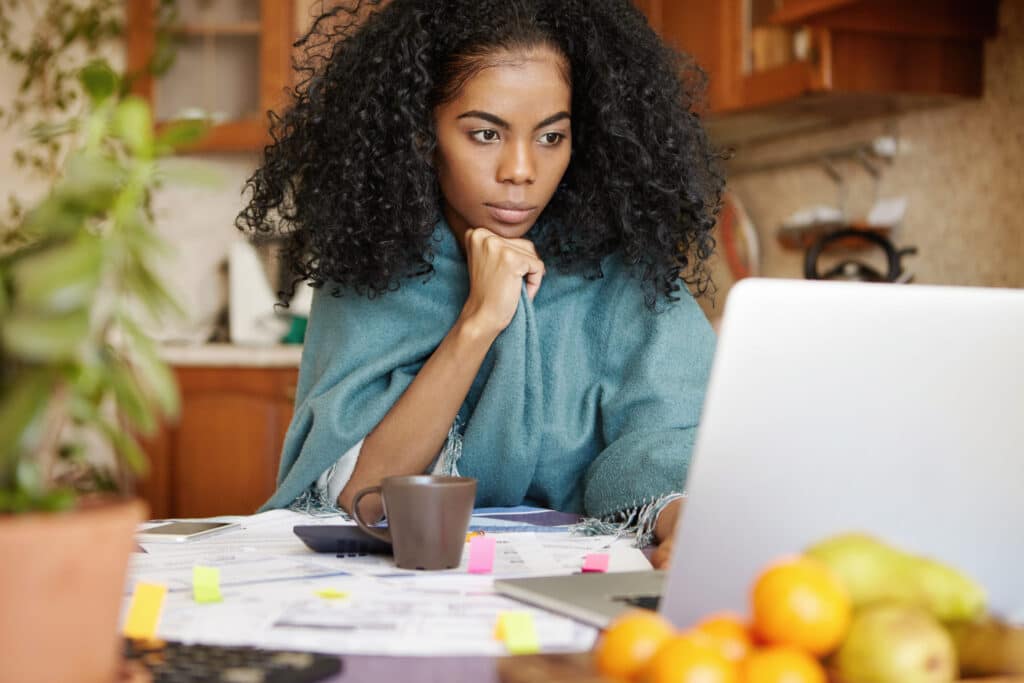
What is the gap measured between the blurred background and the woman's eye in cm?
32

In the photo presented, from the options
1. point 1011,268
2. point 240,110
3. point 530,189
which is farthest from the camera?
point 240,110

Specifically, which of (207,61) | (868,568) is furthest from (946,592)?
(207,61)

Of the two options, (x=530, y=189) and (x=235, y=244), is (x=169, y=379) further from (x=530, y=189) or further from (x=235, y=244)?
(x=235, y=244)

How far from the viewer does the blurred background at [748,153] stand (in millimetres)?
2377

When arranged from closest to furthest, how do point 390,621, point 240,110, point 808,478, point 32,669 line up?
point 32,669, point 808,478, point 390,621, point 240,110

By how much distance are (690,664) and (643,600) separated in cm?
30

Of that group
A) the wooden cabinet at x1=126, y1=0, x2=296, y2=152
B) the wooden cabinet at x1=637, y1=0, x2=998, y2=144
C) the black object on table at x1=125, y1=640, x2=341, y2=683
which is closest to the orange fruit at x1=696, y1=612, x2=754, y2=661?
the black object on table at x1=125, y1=640, x2=341, y2=683

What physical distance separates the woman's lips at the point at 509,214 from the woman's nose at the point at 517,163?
0.06 meters

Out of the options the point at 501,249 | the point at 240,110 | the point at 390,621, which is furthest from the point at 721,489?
the point at 240,110

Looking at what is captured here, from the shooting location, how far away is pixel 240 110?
12.5 ft

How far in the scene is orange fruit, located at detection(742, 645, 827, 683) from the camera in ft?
1.71

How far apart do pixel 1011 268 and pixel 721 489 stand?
188 centimetres

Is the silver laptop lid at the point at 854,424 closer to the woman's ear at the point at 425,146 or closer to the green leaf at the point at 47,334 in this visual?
the green leaf at the point at 47,334

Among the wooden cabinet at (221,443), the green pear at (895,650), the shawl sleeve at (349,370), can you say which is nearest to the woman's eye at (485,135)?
the shawl sleeve at (349,370)
